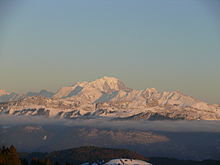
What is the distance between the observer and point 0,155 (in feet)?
651

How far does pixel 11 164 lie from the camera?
7579 inches

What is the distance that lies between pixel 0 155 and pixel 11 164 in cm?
784
